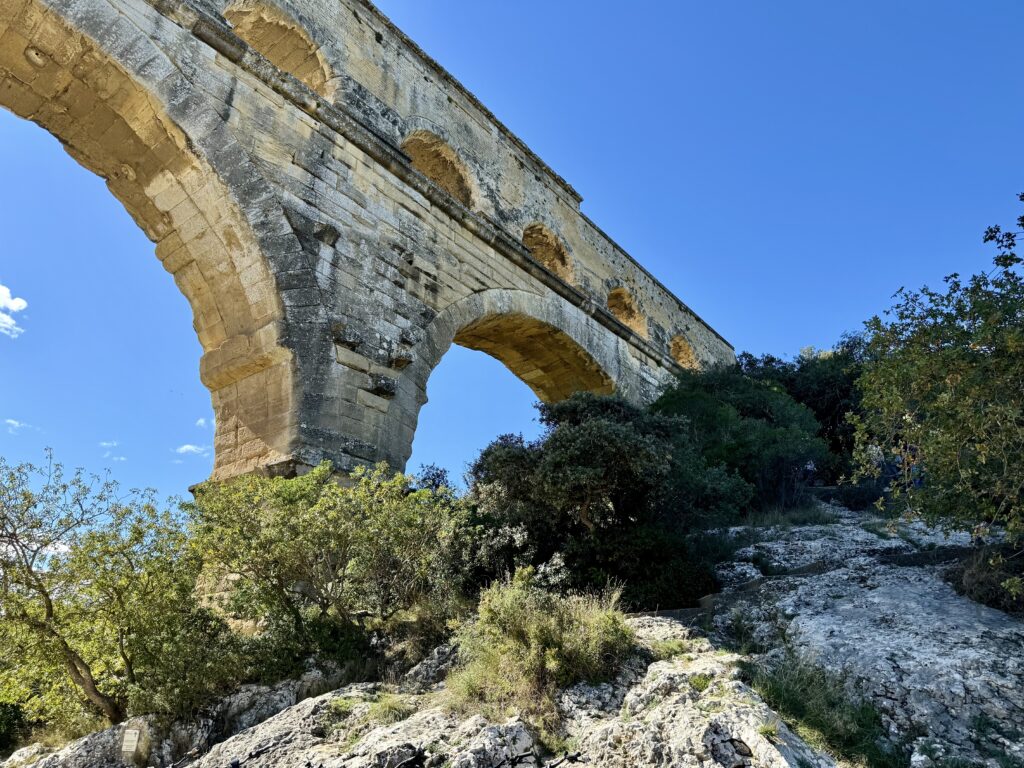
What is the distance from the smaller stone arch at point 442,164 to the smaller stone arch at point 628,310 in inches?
177

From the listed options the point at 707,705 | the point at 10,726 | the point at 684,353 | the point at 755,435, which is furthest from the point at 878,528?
the point at 684,353

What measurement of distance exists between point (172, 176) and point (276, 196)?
876 mm

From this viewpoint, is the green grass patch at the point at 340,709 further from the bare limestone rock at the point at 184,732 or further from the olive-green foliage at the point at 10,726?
the olive-green foliage at the point at 10,726

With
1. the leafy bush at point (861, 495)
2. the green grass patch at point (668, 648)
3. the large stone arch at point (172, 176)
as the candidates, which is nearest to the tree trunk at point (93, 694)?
the large stone arch at point (172, 176)

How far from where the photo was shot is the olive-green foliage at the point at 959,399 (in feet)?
12.7

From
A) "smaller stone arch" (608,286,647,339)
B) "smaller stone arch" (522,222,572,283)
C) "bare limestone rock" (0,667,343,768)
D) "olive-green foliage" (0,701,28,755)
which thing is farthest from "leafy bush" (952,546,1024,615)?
"smaller stone arch" (608,286,647,339)

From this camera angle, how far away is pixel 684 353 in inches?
616

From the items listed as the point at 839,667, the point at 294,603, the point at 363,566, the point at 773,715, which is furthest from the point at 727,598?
the point at 294,603

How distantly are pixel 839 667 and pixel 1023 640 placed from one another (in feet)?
3.19

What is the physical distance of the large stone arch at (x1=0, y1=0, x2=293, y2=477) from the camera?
5547mm

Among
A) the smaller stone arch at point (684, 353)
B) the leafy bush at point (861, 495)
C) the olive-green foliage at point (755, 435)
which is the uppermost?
the smaller stone arch at point (684, 353)

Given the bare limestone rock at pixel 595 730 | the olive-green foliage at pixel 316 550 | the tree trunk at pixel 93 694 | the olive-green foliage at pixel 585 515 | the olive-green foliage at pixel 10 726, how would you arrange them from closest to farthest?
1. the bare limestone rock at pixel 595 730
2. the tree trunk at pixel 93 694
3. the olive-green foliage at pixel 316 550
4. the olive-green foliage at pixel 585 515
5. the olive-green foliage at pixel 10 726

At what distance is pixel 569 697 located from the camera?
345 centimetres

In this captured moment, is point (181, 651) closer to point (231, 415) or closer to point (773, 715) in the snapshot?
point (231, 415)
